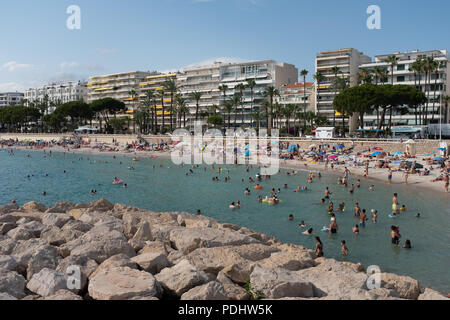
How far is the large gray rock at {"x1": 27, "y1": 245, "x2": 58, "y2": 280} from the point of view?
1027 centimetres

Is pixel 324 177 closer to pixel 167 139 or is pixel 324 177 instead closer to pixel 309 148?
pixel 309 148

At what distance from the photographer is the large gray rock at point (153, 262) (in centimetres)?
1016

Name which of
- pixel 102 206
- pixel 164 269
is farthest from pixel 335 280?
pixel 102 206

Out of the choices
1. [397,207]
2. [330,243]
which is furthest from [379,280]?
[397,207]

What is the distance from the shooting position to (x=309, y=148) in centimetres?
5981

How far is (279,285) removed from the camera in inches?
336

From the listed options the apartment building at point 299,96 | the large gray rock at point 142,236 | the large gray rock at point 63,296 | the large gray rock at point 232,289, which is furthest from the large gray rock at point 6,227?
the apartment building at point 299,96

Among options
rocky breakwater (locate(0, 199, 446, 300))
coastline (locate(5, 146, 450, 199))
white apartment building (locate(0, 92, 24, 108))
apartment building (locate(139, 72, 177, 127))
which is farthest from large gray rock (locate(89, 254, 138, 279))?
white apartment building (locate(0, 92, 24, 108))

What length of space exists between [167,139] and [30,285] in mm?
71144

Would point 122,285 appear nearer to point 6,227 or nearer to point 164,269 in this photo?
point 164,269

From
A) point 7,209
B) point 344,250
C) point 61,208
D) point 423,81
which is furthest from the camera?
point 423,81

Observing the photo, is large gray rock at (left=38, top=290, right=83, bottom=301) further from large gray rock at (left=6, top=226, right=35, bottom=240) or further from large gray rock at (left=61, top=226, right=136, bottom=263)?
large gray rock at (left=6, top=226, right=35, bottom=240)

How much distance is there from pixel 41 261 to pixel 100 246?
5.14ft

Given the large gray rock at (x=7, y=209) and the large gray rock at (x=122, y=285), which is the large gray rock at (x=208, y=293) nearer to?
the large gray rock at (x=122, y=285)
